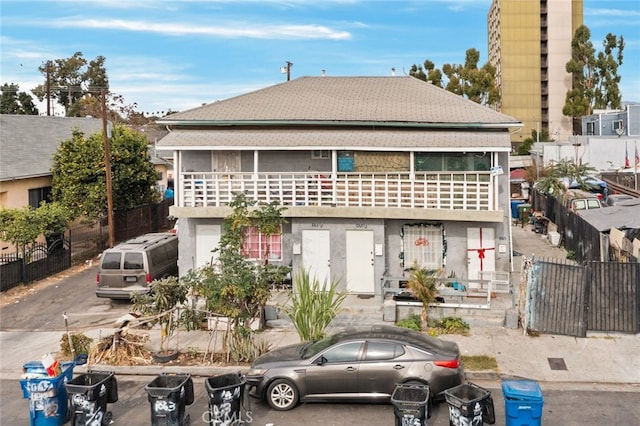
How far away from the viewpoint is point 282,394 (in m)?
10.5

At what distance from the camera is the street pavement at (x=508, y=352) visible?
38.9 feet

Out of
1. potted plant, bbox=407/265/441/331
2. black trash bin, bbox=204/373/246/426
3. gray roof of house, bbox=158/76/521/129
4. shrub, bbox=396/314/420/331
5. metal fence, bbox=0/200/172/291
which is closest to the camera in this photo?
black trash bin, bbox=204/373/246/426

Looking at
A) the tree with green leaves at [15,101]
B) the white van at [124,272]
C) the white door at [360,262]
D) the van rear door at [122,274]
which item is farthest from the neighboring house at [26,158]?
the tree with green leaves at [15,101]

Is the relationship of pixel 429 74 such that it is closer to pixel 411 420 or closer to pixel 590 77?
pixel 590 77

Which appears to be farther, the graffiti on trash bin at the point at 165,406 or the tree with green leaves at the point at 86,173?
the tree with green leaves at the point at 86,173

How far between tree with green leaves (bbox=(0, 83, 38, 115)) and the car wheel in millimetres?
68754

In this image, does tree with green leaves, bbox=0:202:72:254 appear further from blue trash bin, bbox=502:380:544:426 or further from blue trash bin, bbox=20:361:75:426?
blue trash bin, bbox=502:380:544:426

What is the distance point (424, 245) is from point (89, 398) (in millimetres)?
10726

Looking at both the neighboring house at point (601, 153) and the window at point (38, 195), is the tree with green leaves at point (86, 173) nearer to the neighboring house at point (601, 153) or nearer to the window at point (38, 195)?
the window at point (38, 195)

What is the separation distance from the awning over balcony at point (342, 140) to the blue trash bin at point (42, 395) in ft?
30.1

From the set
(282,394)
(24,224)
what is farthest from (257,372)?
(24,224)

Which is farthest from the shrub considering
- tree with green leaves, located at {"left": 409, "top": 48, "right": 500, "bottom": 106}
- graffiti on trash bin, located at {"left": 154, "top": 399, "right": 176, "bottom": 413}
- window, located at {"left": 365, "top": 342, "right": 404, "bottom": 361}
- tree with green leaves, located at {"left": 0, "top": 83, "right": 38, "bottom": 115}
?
tree with green leaves, located at {"left": 0, "top": 83, "right": 38, "bottom": 115}

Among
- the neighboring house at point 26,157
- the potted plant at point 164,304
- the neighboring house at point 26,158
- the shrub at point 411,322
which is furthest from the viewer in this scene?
the neighboring house at point 26,157

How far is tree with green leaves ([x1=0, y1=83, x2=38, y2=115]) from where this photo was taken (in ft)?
228
